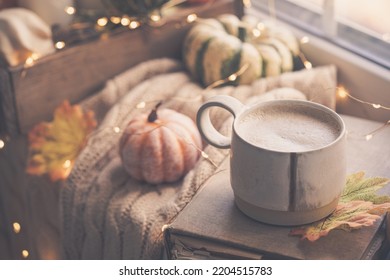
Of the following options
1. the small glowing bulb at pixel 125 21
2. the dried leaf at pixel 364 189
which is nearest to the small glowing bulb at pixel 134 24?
the small glowing bulb at pixel 125 21

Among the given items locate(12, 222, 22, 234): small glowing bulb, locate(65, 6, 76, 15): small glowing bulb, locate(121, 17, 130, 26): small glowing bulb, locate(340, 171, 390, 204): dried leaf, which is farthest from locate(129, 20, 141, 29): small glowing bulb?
locate(340, 171, 390, 204): dried leaf

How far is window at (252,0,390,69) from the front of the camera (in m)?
1.15

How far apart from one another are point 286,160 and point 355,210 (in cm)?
12

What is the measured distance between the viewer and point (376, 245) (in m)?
0.76

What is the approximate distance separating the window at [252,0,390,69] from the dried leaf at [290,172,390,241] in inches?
14.7

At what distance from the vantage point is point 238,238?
0.75m

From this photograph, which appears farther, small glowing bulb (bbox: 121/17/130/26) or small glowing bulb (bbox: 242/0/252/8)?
small glowing bulb (bbox: 242/0/252/8)

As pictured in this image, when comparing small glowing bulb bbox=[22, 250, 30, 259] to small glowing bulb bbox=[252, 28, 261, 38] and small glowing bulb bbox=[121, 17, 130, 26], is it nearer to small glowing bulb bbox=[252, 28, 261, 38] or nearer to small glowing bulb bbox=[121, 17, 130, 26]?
small glowing bulb bbox=[121, 17, 130, 26]

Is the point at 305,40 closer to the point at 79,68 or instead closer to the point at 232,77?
the point at 232,77

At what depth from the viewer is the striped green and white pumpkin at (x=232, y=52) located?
115 centimetres

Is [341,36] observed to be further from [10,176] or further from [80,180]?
[10,176]

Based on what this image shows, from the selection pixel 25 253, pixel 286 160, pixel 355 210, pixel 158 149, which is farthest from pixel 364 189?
pixel 25 253

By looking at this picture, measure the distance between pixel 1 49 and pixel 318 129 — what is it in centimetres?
62
